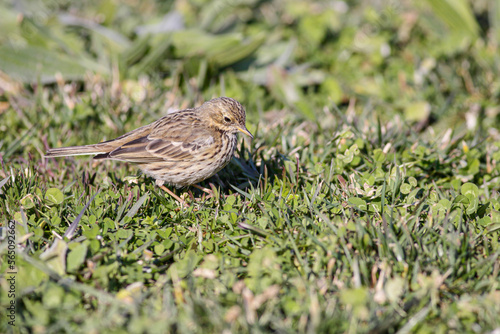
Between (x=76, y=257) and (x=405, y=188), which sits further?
(x=405, y=188)

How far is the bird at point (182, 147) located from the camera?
5035 mm

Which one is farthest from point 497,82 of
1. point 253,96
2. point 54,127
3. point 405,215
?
point 54,127

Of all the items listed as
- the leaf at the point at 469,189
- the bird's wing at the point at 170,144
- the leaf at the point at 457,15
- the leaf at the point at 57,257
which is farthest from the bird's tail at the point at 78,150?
the leaf at the point at 457,15

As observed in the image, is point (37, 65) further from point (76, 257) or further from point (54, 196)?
point (76, 257)

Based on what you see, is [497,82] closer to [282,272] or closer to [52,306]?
[282,272]

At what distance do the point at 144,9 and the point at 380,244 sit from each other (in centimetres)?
754

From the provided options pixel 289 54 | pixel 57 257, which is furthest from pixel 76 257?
pixel 289 54

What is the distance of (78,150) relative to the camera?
509cm

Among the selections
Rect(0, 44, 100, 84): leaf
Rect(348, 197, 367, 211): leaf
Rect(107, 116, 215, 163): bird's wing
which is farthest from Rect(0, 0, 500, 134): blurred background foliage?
Rect(348, 197, 367, 211): leaf

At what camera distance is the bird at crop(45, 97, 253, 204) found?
16.5 ft

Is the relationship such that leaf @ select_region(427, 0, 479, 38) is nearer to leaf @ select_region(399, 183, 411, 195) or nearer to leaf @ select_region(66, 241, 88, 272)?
leaf @ select_region(399, 183, 411, 195)

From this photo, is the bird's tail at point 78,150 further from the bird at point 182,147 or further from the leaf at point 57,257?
the leaf at point 57,257

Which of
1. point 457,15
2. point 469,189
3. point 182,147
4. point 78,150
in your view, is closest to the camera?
point 469,189

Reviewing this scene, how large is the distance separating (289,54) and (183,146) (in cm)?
335
